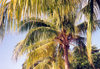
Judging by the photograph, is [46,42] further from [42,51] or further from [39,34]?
[42,51]

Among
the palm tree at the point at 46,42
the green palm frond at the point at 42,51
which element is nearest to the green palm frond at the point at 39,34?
the palm tree at the point at 46,42

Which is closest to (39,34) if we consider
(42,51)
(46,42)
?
(46,42)

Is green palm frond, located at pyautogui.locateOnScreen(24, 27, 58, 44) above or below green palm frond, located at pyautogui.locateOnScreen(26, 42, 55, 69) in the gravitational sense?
above

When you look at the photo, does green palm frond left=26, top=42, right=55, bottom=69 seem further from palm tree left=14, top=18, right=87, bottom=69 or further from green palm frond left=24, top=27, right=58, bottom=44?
green palm frond left=24, top=27, right=58, bottom=44

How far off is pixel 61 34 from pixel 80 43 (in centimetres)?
138

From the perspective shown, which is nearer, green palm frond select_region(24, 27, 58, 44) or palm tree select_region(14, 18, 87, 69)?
palm tree select_region(14, 18, 87, 69)

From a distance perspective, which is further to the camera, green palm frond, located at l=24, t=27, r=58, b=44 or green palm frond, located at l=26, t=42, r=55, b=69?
green palm frond, located at l=24, t=27, r=58, b=44

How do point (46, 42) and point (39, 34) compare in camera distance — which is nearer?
point (39, 34)

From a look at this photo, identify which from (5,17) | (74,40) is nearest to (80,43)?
(74,40)

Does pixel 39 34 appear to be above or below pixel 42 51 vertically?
above

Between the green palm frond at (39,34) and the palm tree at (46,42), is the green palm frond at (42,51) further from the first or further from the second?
the green palm frond at (39,34)

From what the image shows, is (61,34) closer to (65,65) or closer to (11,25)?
(65,65)

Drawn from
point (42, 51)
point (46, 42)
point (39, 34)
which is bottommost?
point (42, 51)

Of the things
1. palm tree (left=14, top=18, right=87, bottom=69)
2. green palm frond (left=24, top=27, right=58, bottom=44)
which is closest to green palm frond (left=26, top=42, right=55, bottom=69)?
palm tree (left=14, top=18, right=87, bottom=69)
